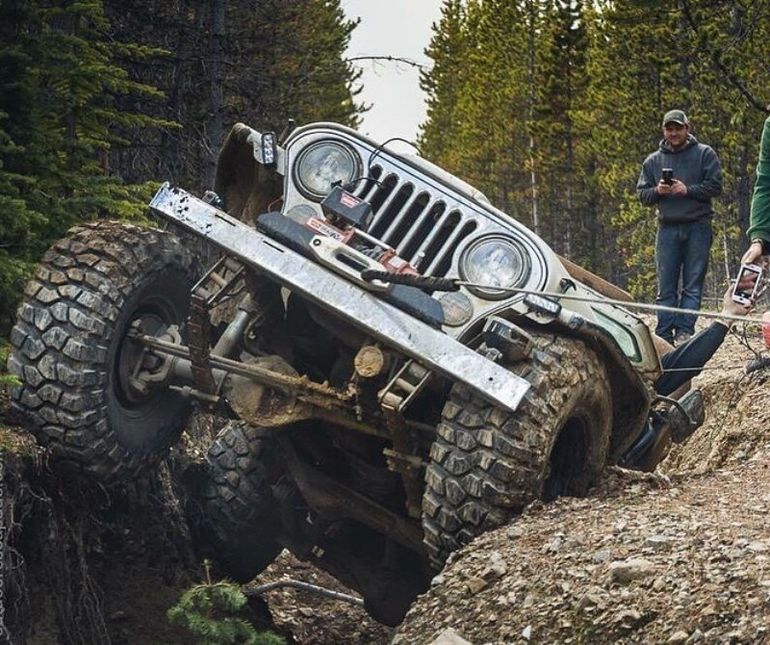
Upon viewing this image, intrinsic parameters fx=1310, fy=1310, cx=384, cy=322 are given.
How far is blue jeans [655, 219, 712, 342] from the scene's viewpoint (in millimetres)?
10781

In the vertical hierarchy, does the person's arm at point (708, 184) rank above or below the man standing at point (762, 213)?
above

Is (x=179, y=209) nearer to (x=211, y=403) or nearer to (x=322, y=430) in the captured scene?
(x=211, y=403)

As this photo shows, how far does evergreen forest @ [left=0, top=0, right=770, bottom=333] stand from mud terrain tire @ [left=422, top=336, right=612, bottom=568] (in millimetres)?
3212

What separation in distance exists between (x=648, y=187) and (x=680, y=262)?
27.2 inches

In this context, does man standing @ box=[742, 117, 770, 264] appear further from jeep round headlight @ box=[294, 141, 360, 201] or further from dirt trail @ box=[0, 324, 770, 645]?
jeep round headlight @ box=[294, 141, 360, 201]

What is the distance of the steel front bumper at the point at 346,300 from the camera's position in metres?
6.16

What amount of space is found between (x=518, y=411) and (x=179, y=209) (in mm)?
2117

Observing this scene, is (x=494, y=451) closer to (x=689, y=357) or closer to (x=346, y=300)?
(x=346, y=300)

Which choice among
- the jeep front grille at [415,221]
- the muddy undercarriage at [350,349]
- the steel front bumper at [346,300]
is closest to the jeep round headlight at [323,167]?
the muddy undercarriage at [350,349]

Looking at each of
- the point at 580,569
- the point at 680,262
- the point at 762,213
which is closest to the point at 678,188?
the point at 680,262

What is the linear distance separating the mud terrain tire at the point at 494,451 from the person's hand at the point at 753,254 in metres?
1.03

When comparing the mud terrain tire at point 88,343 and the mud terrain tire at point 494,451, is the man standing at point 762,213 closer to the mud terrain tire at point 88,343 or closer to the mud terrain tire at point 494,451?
the mud terrain tire at point 494,451

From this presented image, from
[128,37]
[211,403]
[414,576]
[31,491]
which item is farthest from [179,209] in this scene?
[128,37]

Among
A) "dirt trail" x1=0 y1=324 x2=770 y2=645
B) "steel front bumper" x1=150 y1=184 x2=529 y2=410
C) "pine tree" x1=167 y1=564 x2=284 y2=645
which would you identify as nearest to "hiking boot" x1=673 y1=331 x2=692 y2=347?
"dirt trail" x1=0 y1=324 x2=770 y2=645
